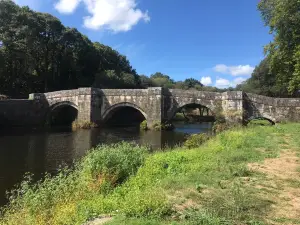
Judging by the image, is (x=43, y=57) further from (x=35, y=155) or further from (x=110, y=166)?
(x=110, y=166)

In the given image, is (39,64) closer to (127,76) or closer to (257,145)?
(127,76)

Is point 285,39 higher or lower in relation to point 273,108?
higher

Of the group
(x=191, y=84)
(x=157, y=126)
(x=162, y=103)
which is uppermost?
(x=191, y=84)

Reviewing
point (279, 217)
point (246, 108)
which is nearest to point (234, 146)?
point (279, 217)

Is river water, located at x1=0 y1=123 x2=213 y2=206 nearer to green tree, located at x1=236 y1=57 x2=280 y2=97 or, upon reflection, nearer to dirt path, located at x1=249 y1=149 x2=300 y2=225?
dirt path, located at x1=249 y1=149 x2=300 y2=225

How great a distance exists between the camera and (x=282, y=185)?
20.7 feet

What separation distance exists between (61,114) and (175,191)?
97.2 ft

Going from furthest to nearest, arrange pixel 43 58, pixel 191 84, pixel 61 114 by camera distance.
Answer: pixel 191 84 < pixel 43 58 < pixel 61 114

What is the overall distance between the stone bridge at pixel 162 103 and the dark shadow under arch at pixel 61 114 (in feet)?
0.35

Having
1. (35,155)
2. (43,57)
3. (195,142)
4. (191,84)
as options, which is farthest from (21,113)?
(191,84)

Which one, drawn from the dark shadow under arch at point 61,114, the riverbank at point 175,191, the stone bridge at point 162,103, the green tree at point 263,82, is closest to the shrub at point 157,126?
the stone bridge at point 162,103

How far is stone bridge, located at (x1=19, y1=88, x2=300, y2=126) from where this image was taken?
73.5 feet

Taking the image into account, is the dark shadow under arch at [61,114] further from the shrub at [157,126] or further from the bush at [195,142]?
the bush at [195,142]

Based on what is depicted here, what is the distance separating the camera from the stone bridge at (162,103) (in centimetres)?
2241
